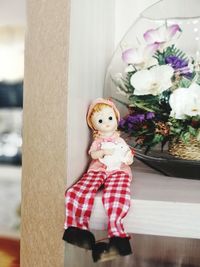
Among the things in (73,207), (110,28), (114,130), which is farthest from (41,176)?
(110,28)

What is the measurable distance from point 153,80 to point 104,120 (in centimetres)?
9

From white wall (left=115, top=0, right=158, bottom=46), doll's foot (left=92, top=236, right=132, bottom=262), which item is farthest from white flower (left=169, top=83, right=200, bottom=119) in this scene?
white wall (left=115, top=0, right=158, bottom=46)

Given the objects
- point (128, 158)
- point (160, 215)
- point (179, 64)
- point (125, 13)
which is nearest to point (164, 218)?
point (160, 215)

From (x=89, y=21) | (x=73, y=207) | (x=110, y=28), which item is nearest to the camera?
(x=73, y=207)

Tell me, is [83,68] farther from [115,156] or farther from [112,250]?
[112,250]

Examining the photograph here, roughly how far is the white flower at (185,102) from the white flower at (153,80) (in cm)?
2

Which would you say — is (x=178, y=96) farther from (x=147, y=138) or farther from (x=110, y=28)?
(x=110, y=28)

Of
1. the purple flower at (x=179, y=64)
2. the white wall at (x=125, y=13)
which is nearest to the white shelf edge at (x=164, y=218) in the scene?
the purple flower at (x=179, y=64)

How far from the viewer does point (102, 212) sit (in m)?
0.46

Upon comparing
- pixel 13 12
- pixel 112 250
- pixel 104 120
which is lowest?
pixel 112 250

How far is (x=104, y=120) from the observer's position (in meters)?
0.56

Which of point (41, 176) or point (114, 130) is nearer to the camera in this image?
point (41, 176)

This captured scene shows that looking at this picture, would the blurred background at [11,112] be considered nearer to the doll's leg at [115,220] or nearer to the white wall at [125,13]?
the doll's leg at [115,220]

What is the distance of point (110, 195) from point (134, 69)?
221 millimetres
